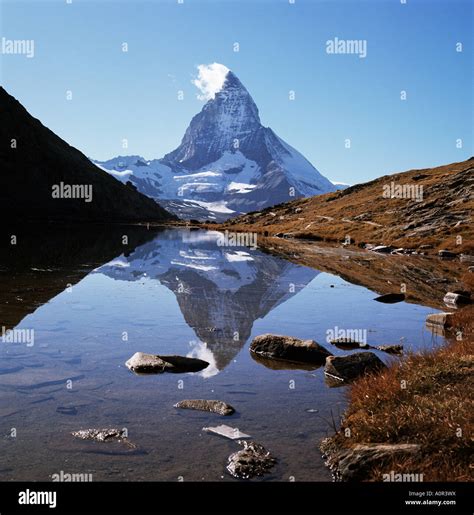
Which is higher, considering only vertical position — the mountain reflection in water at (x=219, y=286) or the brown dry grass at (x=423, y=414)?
the mountain reflection in water at (x=219, y=286)

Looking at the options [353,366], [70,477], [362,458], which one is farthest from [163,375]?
[362,458]

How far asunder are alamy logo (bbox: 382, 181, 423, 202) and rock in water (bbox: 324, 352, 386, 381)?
81257 mm

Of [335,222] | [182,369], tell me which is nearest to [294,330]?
[182,369]

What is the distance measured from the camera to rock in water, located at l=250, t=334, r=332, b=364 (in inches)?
621

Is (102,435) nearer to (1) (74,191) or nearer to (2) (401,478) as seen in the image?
(2) (401,478)

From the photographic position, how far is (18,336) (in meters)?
17.1

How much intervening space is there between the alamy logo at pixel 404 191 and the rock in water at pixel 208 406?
85039 millimetres

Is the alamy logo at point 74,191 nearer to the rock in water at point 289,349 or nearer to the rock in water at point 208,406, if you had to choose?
the rock in water at point 289,349

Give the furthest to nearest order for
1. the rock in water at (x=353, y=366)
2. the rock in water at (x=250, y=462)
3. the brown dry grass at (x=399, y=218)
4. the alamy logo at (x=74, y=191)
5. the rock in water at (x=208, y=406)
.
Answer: the alamy logo at (x=74, y=191) < the brown dry grass at (x=399, y=218) < the rock in water at (x=353, y=366) < the rock in water at (x=208, y=406) < the rock in water at (x=250, y=462)

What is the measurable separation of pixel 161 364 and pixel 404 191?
98228 mm

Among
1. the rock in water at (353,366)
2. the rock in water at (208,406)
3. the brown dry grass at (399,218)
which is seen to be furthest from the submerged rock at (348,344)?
the brown dry grass at (399,218)

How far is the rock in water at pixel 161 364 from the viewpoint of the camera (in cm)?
1428

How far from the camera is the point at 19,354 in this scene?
597 inches
